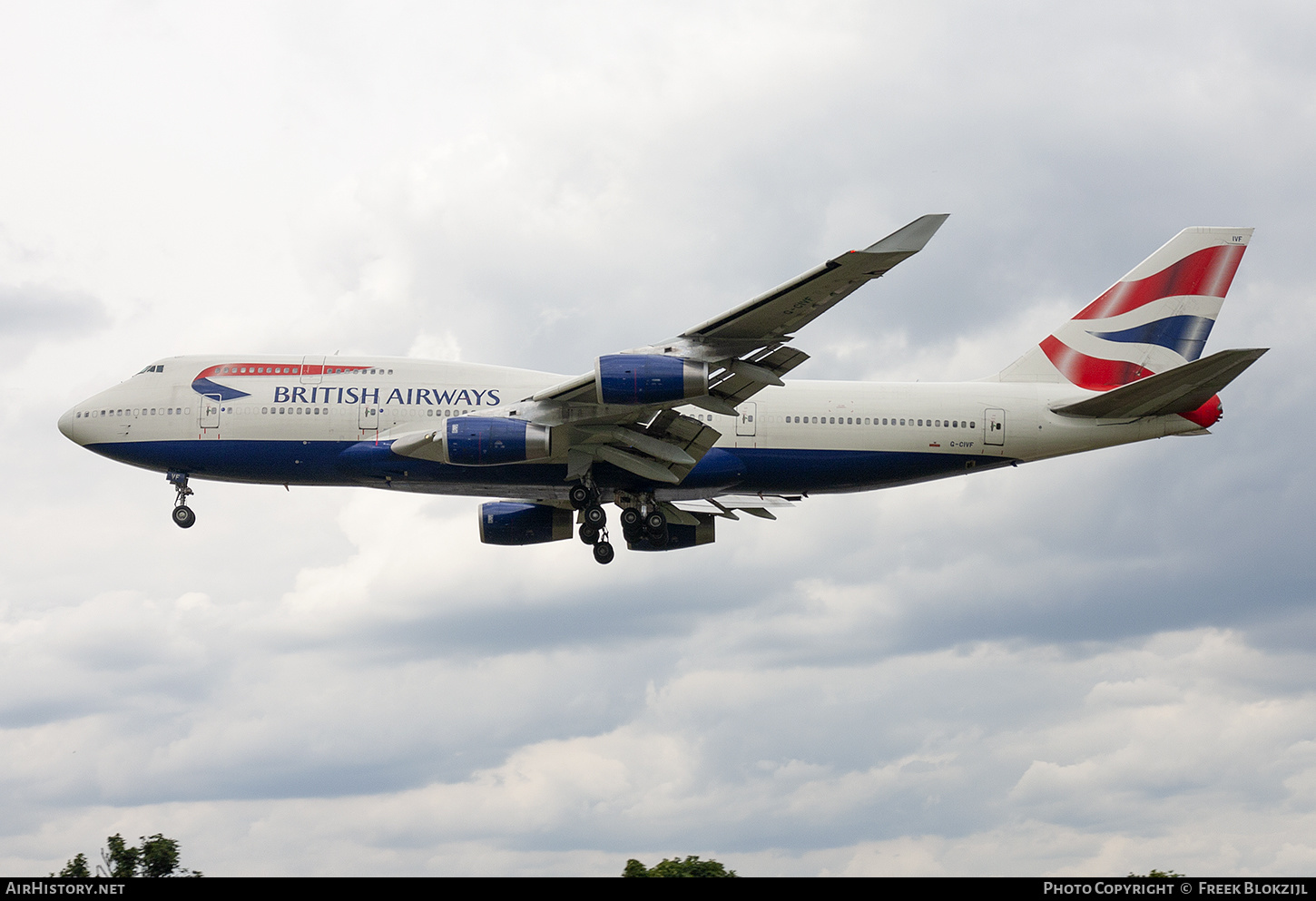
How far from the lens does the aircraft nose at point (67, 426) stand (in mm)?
45844

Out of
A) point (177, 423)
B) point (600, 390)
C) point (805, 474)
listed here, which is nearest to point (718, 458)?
point (805, 474)

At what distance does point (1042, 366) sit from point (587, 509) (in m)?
16.9

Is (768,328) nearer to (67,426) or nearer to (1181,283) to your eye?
(1181,283)

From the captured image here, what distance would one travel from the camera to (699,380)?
37188mm

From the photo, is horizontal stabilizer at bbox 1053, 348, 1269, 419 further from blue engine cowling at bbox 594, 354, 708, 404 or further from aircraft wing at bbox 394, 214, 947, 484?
blue engine cowling at bbox 594, 354, 708, 404

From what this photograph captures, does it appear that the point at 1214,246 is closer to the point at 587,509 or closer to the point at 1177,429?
the point at 1177,429

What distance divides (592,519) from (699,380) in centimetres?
942

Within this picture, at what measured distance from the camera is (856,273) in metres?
33.8

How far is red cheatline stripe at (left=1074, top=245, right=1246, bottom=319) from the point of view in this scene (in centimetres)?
4872

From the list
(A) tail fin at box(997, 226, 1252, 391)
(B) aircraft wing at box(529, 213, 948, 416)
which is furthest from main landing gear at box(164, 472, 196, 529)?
(A) tail fin at box(997, 226, 1252, 391)

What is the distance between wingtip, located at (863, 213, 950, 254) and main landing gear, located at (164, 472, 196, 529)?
25275 millimetres

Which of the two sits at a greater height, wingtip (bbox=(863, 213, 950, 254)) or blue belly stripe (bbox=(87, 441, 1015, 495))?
wingtip (bbox=(863, 213, 950, 254))

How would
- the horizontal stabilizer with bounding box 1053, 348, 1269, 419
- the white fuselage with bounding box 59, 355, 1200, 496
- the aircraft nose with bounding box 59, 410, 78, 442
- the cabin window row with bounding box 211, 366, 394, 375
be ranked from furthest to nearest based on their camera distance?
the aircraft nose with bounding box 59, 410, 78, 442
the cabin window row with bounding box 211, 366, 394, 375
the white fuselage with bounding box 59, 355, 1200, 496
the horizontal stabilizer with bounding box 1053, 348, 1269, 419
